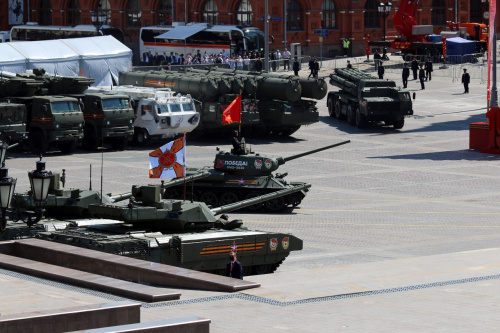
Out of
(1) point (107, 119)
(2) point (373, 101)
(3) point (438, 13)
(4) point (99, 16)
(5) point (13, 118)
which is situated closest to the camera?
(5) point (13, 118)

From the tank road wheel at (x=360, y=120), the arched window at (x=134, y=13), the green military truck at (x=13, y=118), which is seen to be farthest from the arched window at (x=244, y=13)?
the green military truck at (x=13, y=118)

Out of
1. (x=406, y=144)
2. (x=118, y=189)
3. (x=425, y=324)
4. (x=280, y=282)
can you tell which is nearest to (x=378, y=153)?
(x=406, y=144)

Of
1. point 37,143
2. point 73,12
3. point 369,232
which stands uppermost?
point 73,12

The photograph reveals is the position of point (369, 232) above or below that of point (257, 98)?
below

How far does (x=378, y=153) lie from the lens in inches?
1708

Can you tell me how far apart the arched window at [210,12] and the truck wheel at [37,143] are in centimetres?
3922

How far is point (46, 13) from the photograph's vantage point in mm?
89688

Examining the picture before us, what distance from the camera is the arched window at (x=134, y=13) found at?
84375 mm

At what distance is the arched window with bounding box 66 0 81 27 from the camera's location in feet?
286

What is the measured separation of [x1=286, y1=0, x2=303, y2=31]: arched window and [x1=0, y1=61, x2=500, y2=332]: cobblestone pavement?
22431mm

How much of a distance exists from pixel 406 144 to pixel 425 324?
30.5 metres

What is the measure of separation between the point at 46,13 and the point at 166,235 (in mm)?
70600

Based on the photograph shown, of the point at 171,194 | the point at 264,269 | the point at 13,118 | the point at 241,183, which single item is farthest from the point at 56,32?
the point at 264,269

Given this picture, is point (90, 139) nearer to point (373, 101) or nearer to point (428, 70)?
point (373, 101)
